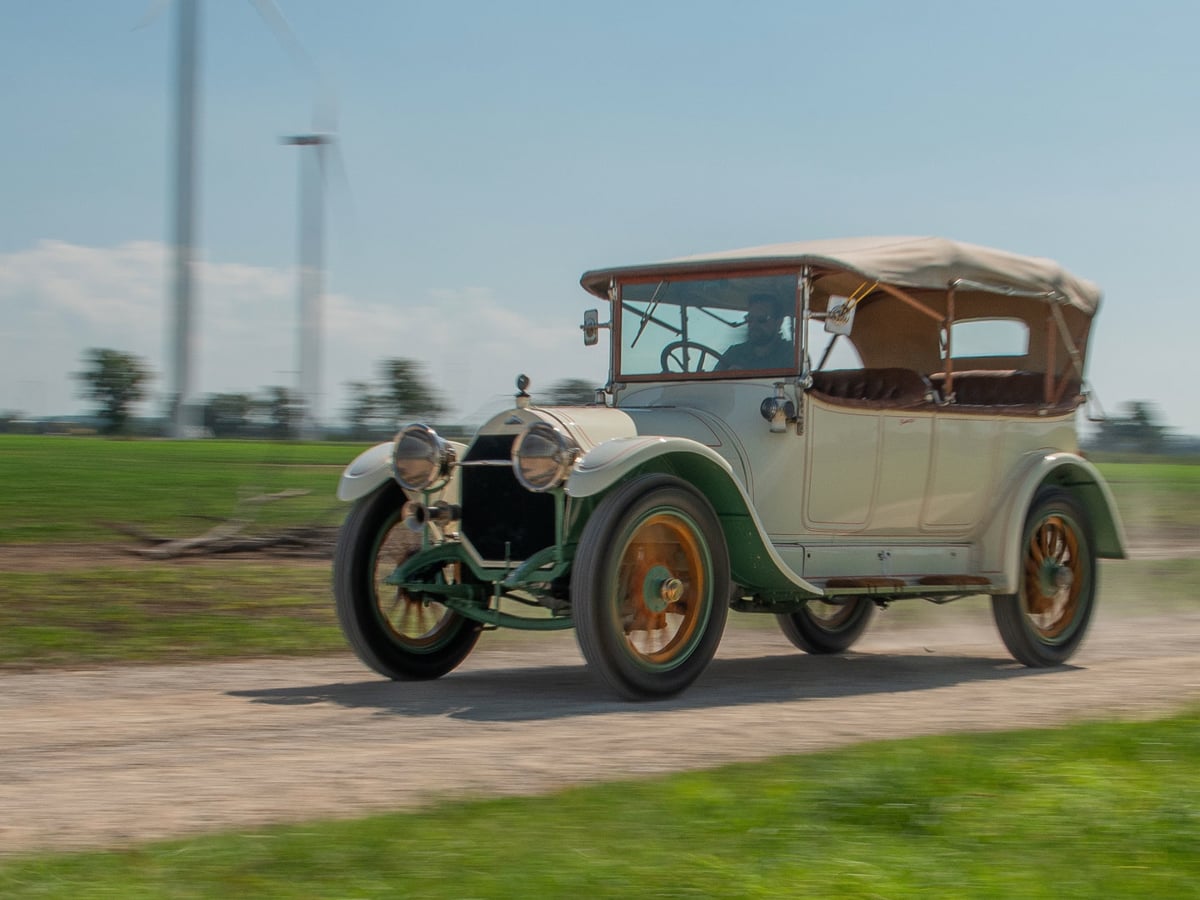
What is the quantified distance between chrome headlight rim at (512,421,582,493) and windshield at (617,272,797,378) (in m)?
1.62

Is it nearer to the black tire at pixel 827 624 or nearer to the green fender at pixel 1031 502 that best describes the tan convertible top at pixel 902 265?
the green fender at pixel 1031 502

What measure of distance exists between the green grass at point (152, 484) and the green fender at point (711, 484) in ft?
32.3

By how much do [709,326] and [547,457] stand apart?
193 cm

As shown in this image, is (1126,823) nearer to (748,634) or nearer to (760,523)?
(760,523)

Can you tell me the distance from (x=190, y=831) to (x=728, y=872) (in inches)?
57.9

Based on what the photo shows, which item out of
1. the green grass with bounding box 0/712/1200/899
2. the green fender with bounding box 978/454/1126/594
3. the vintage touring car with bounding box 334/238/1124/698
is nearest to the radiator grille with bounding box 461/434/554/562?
the vintage touring car with bounding box 334/238/1124/698

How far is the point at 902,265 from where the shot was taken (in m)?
8.70

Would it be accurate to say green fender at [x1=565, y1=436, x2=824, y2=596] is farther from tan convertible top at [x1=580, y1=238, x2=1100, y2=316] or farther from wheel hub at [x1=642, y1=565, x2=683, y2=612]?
tan convertible top at [x1=580, y1=238, x2=1100, y2=316]

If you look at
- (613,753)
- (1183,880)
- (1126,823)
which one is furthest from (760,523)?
(1183,880)

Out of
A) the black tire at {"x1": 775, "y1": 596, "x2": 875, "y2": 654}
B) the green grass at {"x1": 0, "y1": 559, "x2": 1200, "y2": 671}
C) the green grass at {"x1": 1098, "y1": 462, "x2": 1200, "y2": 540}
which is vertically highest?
the black tire at {"x1": 775, "y1": 596, "x2": 875, "y2": 654}

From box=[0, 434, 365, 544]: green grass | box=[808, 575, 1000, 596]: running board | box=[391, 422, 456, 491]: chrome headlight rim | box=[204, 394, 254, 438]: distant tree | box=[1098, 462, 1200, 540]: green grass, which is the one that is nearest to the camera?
box=[391, 422, 456, 491]: chrome headlight rim

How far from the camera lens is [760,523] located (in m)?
7.63

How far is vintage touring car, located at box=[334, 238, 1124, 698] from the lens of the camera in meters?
7.06

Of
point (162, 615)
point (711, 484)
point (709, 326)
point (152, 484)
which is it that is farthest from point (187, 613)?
point (152, 484)
